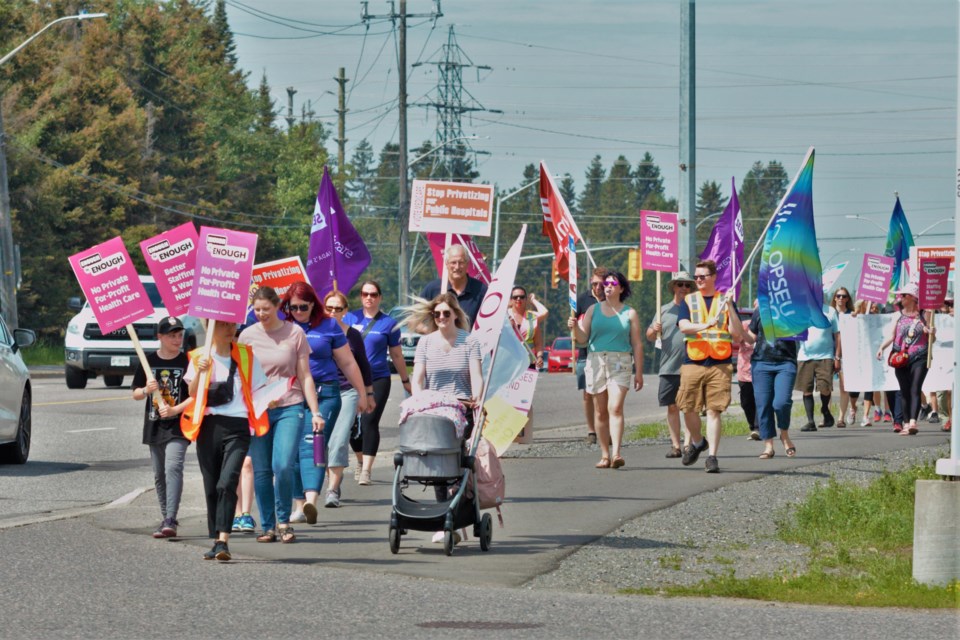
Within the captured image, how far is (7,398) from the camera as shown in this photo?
16.4 m

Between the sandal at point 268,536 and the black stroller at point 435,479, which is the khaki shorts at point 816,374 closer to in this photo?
the black stroller at point 435,479

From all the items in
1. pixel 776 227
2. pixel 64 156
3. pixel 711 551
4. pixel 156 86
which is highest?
pixel 156 86

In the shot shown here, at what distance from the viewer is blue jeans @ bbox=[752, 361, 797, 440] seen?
16.8 metres

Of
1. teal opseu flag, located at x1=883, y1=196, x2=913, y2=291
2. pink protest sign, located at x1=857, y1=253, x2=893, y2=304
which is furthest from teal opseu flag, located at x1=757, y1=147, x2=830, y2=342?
teal opseu flag, located at x1=883, y1=196, x2=913, y2=291

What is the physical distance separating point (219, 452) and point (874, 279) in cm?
1638

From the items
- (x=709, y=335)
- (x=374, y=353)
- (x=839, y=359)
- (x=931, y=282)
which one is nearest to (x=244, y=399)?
(x=374, y=353)

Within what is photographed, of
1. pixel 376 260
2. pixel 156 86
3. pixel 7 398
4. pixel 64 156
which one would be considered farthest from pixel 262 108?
pixel 7 398

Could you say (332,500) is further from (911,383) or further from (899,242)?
(899,242)

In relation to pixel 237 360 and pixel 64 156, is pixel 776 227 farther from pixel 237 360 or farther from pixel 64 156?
pixel 64 156

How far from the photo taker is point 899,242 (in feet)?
85.7

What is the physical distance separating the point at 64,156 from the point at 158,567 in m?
55.2

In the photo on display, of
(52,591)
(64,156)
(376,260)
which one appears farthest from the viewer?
(376,260)

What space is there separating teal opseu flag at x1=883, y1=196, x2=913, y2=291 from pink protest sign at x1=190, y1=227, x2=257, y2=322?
55.2 feet

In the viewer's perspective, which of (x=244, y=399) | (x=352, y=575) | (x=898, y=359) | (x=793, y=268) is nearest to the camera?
(x=352, y=575)
